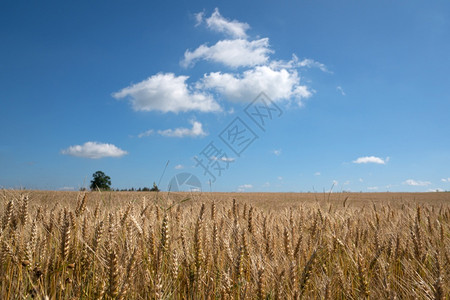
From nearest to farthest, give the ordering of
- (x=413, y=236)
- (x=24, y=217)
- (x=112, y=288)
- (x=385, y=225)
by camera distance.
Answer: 1. (x=112, y=288)
2. (x=24, y=217)
3. (x=413, y=236)
4. (x=385, y=225)

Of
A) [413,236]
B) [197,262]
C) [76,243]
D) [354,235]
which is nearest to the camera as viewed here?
[197,262]

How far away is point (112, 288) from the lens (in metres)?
1.17

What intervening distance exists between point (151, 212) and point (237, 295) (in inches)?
69.0

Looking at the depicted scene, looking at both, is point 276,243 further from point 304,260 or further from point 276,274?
point 276,274

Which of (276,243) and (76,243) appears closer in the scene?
(76,243)

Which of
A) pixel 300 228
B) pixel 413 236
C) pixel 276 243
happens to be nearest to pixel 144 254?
pixel 276 243

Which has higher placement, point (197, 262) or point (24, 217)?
point (24, 217)

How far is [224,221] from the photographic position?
3139 mm

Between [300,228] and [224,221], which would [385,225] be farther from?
[224,221]

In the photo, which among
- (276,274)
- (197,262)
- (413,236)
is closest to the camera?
(276,274)

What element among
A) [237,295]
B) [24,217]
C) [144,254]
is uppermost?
[24,217]

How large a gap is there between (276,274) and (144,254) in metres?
0.98

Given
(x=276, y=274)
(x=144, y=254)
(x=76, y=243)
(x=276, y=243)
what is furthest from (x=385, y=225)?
(x=76, y=243)

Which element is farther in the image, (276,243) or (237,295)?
(276,243)
